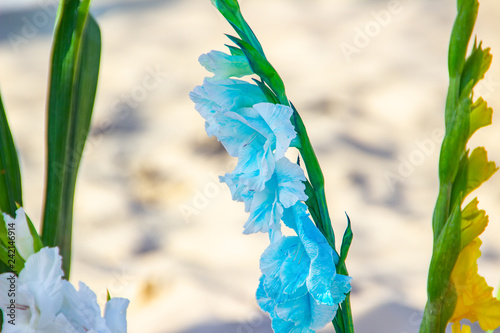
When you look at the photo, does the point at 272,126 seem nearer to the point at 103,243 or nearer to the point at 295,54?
the point at 103,243

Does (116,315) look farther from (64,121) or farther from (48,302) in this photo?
(64,121)

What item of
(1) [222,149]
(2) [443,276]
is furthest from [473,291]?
(1) [222,149]

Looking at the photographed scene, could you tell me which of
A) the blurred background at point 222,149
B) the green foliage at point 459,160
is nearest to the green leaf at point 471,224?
the green foliage at point 459,160

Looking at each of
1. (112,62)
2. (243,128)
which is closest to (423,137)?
(112,62)

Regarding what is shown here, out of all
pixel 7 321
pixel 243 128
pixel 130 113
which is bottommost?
pixel 7 321

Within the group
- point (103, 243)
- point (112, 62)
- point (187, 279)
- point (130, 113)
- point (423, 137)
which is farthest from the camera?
point (112, 62)

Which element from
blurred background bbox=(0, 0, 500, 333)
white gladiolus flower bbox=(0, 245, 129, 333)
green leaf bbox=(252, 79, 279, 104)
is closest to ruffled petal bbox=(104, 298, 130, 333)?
white gladiolus flower bbox=(0, 245, 129, 333)
